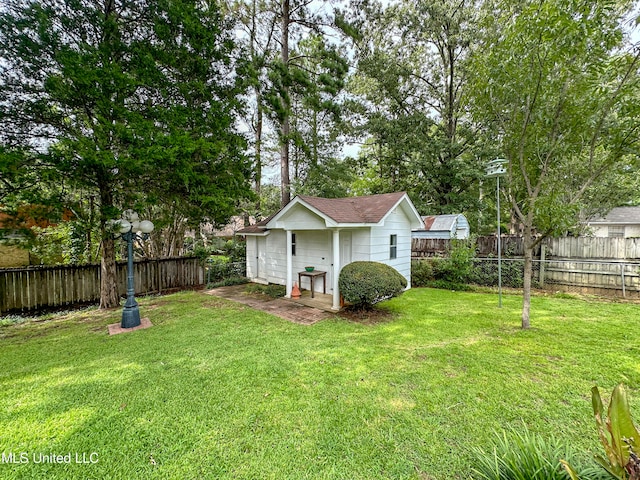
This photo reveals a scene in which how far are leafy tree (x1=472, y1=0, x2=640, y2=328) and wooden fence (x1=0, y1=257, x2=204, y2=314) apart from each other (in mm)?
11441

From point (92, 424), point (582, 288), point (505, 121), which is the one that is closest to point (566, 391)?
point (505, 121)

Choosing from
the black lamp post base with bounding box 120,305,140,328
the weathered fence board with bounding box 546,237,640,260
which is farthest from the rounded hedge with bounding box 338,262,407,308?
the weathered fence board with bounding box 546,237,640,260

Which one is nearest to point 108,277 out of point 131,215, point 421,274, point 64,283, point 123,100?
point 64,283

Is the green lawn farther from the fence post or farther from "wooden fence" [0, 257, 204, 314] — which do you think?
the fence post

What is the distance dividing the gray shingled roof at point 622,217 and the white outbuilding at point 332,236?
808 inches

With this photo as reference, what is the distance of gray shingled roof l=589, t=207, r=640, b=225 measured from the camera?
19859 millimetres

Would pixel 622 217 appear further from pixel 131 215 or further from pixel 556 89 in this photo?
pixel 131 215

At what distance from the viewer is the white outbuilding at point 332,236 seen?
7.64 meters

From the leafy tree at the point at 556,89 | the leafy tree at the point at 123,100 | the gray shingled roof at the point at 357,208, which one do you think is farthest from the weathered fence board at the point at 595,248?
the leafy tree at the point at 123,100

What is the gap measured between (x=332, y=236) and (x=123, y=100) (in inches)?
256

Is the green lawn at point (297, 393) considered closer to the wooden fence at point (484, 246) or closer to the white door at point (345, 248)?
the white door at point (345, 248)

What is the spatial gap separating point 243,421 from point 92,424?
167 centimetres

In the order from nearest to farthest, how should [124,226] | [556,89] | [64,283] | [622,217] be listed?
[556,89] → [124,226] → [64,283] → [622,217]

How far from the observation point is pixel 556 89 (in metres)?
4.91
